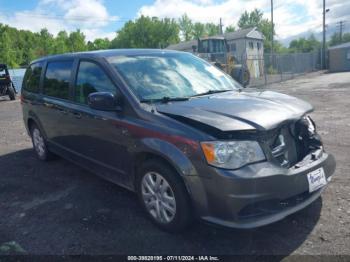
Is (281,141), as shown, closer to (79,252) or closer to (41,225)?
(79,252)

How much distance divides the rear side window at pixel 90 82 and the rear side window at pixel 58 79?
326mm

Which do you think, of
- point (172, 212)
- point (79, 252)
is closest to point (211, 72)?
point (172, 212)

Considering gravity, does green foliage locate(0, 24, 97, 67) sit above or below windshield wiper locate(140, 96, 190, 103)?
above

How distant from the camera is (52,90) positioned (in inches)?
198

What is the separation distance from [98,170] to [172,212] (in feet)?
4.57

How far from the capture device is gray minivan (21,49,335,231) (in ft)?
8.90

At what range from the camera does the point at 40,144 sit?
5883mm

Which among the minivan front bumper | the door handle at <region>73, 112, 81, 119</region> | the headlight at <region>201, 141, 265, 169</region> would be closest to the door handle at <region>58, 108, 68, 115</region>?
the door handle at <region>73, 112, 81, 119</region>

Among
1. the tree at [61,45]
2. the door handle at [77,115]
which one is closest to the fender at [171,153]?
the door handle at [77,115]

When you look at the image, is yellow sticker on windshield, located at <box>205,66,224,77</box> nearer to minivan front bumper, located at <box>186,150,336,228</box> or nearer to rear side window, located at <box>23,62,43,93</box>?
minivan front bumper, located at <box>186,150,336,228</box>

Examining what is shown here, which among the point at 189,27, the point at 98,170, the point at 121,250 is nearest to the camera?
the point at 121,250

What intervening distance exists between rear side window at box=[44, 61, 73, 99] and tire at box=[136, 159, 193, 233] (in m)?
1.95

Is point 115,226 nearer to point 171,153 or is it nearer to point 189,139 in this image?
point 171,153

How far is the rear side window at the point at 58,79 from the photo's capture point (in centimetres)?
456
